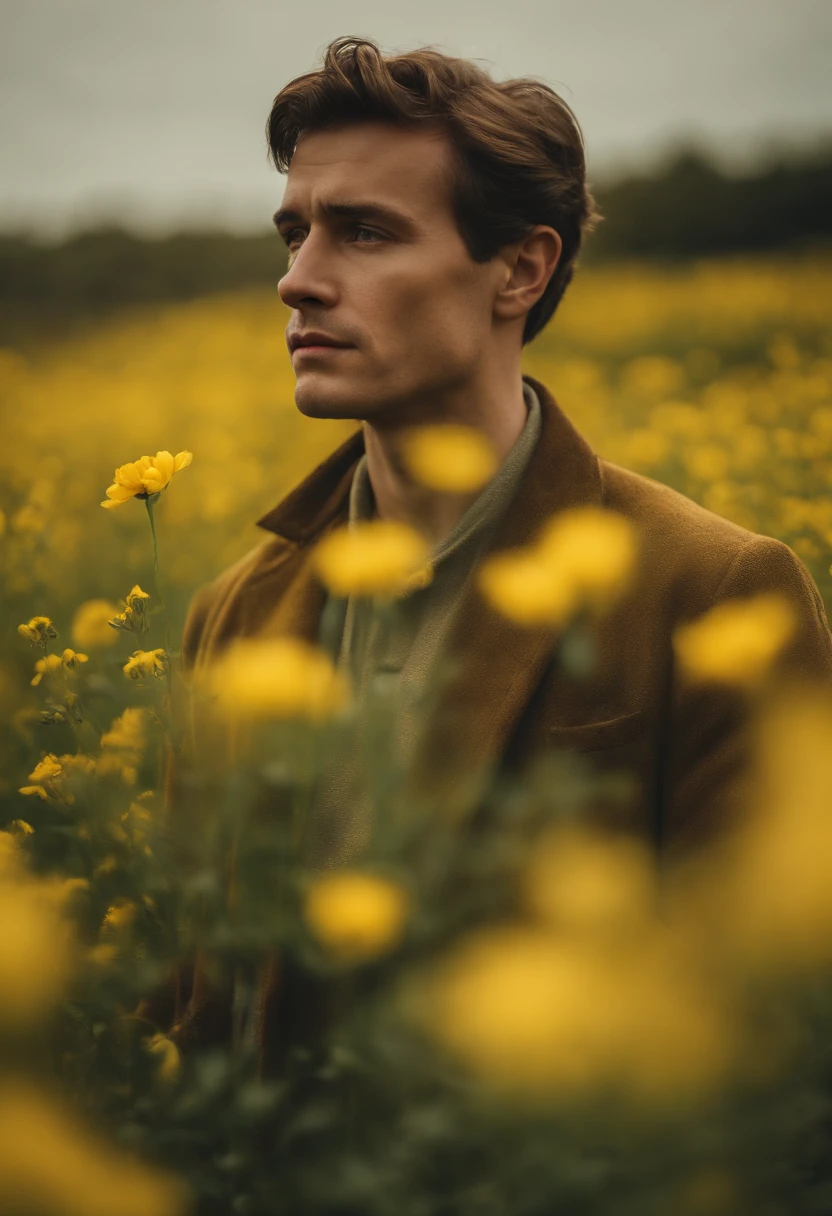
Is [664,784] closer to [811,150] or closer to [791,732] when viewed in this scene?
[791,732]

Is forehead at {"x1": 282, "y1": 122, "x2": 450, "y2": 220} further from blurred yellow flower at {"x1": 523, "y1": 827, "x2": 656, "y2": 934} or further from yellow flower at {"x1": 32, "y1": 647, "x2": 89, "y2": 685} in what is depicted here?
blurred yellow flower at {"x1": 523, "y1": 827, "x2": 656, "y2": 934}

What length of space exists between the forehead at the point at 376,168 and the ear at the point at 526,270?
0.19 m

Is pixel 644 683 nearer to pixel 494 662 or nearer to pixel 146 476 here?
pixel 494 662

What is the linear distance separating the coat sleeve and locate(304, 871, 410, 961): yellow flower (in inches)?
28.8

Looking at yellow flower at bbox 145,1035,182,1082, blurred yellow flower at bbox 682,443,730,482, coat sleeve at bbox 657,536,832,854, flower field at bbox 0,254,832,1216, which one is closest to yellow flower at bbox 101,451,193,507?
flower field at bbox 0,254,832,1216

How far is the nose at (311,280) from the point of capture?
1698 millimetres

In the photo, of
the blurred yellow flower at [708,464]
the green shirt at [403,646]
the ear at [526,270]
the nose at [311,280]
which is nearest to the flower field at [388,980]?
the green shirt at [403,646]

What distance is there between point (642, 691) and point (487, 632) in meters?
0.27

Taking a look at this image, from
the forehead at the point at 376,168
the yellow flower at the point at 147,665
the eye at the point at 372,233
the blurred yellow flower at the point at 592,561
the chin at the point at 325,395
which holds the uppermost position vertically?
the forehead at the point at 376,168

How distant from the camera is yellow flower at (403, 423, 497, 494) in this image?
156 centimetres

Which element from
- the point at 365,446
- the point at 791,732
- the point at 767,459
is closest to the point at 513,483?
the point at 365,446

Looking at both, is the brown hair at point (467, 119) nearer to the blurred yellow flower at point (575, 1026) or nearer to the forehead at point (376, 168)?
the forehead at point (376, 168)

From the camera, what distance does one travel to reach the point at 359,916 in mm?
919

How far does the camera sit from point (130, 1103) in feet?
3.75
